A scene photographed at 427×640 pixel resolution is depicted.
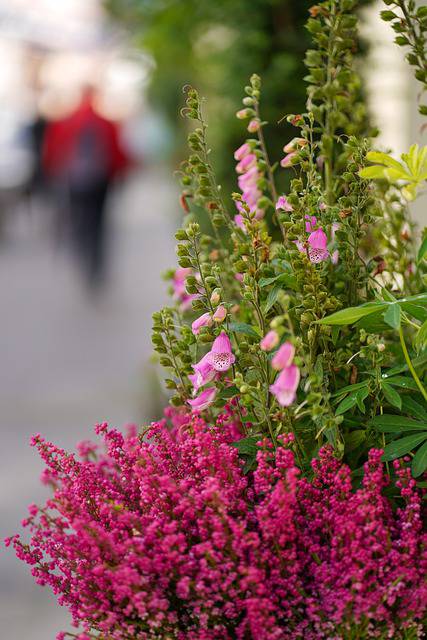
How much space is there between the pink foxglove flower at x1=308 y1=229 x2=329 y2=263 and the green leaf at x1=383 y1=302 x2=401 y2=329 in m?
0.16

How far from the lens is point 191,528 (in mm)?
1255

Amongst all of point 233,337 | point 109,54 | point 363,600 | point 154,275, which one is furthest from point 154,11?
point 109,54

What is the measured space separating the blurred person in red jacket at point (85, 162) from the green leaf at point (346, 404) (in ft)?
25.2

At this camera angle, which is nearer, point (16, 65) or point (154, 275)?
point (154, 275)

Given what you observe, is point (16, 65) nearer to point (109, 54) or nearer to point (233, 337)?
point (109, 54)

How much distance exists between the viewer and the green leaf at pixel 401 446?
130 cm

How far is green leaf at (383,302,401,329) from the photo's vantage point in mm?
1169

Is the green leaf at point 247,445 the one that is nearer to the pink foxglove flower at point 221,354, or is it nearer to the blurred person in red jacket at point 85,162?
the pink foxglove flower at point 221,354

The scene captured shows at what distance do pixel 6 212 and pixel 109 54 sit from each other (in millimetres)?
6034

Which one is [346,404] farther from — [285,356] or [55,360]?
[55,360]

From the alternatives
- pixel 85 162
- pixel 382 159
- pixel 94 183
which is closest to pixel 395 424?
pixel 382 159

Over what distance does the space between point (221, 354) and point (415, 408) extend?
285 millimetres

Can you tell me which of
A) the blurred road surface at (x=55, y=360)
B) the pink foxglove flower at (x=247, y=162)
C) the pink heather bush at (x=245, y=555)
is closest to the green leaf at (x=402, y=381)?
the pink heather bush at (x=245, y=555)

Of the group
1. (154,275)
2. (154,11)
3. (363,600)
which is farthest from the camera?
(154,275)
